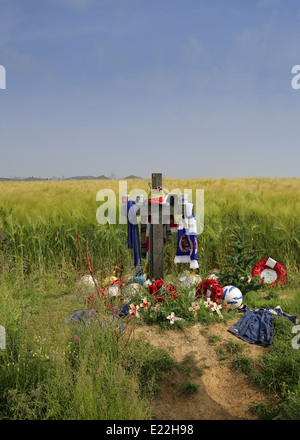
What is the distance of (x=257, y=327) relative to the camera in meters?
3.82

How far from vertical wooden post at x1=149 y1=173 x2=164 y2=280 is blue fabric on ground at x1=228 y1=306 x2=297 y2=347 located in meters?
1.36

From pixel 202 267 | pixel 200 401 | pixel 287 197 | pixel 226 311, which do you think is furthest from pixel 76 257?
pixel 287 197

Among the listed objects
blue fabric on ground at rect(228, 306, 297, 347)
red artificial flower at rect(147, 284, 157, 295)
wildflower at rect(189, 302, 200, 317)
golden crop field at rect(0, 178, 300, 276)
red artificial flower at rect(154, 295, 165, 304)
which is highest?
golden crop field at rect(0, 178, 300, 276)

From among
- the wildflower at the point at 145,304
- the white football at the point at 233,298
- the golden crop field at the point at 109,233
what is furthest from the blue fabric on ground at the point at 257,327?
the golden crop field at the point at 109,233

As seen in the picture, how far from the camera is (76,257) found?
626 centimetres

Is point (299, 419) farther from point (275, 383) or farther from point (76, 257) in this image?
point (76, 257)

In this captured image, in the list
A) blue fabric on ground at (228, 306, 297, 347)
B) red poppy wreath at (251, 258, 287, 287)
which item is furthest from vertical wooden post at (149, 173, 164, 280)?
red poppy wreath at (251, 258, 287, 287)

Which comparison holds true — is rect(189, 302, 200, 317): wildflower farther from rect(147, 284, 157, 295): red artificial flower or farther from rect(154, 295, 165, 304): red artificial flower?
rect(147, 284, 157, 295): red artificial flower

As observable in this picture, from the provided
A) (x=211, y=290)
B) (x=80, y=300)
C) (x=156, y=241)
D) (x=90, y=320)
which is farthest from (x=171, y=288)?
(x=90, y=320)

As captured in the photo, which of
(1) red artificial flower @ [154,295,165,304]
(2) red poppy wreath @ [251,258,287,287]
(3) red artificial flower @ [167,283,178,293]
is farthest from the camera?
(2) red poppy wreath @ [251,258,287,287]

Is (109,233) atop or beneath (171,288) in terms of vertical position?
atop

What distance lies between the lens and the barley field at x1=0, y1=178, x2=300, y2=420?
8.29 feet

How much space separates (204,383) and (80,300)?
1411 millimetres

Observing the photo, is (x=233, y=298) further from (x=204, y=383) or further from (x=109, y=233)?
(x=109, y=233)
